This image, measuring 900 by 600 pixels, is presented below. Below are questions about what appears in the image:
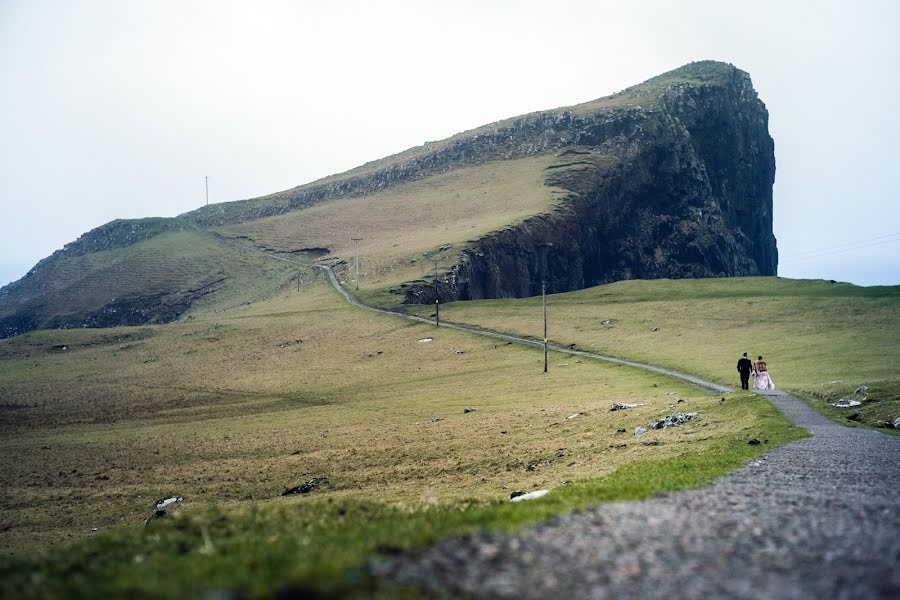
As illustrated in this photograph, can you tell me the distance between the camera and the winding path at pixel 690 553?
9.47 m

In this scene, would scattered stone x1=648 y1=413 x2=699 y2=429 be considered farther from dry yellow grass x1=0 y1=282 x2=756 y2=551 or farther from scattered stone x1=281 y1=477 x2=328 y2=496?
scattered stone x1=281 y1=477 x2=328 y2=496

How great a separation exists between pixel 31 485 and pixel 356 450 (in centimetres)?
2158

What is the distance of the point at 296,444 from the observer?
189ft

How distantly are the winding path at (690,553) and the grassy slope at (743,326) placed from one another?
87.2ft

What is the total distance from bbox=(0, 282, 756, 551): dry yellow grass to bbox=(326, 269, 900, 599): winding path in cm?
1574

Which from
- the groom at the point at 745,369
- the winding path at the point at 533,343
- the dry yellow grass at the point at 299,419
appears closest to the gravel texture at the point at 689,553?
the dry yellow grass at the point at 299,419

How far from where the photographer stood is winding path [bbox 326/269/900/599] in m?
9.47

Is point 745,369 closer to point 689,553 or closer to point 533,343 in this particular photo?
point 689,553

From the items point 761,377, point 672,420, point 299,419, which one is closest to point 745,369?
point 761,377

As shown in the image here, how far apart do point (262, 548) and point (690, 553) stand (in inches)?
275

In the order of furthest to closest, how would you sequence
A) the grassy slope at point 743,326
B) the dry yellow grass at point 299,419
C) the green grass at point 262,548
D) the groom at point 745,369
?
1. the grassy slope at point 743,326
2. the groom at point 745,369
3. the dry yellow grass at point 299,419
4. the green grass at point 262,548

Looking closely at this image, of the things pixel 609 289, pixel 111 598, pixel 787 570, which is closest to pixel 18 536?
pixel 111 598

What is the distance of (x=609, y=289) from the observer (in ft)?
477

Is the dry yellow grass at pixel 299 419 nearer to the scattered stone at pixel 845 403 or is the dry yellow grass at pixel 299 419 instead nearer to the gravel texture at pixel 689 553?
the scattered stone at pixel 845 403
